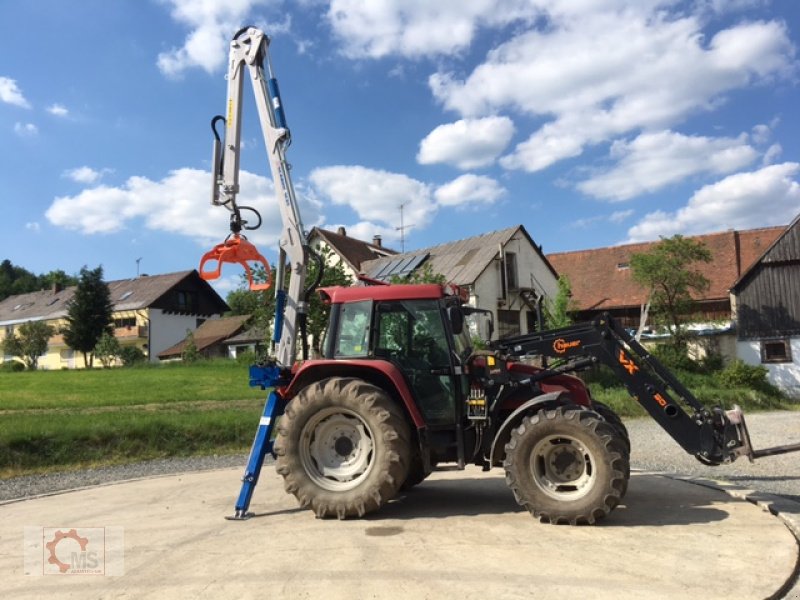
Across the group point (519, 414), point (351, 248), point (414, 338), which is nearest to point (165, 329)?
point (351, 248)

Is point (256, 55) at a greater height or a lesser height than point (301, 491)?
greater

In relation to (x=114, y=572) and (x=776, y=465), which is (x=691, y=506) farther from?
(x=114, y=572)

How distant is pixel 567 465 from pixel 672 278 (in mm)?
24711

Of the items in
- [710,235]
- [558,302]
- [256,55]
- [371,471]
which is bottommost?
[371,471]

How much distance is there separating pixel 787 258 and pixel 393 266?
61.0 ft

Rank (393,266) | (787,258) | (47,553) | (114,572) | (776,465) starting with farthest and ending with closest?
(393,266)
(787,258)
(776,465)
(47,553)
(114,572)

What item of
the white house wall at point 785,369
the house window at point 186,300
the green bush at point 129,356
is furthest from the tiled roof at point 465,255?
the house window at point 186,300

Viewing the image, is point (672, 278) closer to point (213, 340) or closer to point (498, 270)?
point (498, 270)

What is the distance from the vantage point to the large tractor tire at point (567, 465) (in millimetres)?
5914

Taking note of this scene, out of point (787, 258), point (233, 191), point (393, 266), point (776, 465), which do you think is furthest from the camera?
point (393, 266)

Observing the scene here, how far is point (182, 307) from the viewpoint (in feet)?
178

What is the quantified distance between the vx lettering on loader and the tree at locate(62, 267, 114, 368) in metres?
42.2

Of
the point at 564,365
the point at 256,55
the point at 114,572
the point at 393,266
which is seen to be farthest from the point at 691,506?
the point at 393,266

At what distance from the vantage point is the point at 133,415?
47.6 feet
